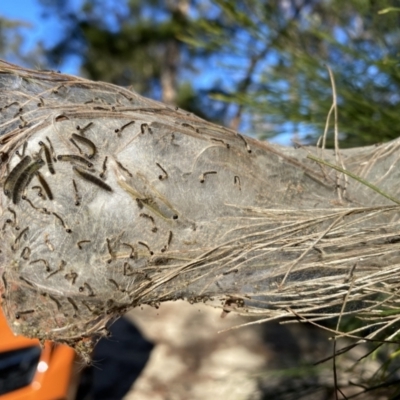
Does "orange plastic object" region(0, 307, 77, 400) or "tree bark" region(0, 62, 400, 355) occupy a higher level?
"orange plastic object" region(0, 307, 77, 400)

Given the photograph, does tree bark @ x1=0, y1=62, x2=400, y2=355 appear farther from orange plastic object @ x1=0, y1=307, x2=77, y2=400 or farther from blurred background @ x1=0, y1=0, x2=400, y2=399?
orange plastic object @ x1=0, y1=307, x2=77, y2=400

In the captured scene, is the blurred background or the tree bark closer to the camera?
the tree bark

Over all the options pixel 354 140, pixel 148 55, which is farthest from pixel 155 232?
pixel 148 55

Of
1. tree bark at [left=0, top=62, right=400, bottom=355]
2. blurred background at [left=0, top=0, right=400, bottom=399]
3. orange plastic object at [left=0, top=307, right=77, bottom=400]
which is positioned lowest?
tree bark at [left=0, top=62, right=400, bottom=355]

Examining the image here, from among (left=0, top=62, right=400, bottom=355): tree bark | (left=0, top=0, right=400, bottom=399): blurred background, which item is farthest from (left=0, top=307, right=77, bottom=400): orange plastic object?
(left=0, top=62, right=400, bottom=355): tree bark

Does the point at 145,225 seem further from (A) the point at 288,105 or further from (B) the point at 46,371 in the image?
(B) the point at 46,371

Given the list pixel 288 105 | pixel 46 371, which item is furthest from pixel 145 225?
pixel 46 371

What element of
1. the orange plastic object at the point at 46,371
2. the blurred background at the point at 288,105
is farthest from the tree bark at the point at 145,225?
the orange plastic object at the point at 46,371
